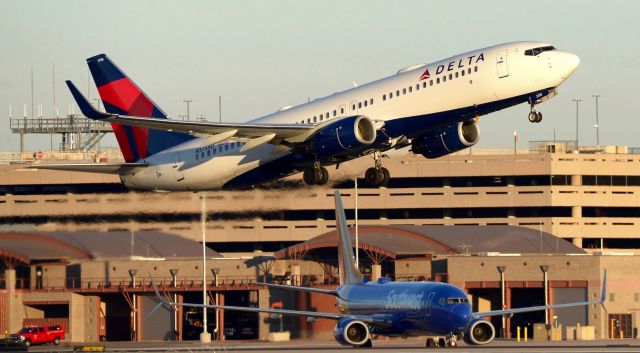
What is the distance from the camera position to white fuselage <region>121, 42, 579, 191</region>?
7000 cm

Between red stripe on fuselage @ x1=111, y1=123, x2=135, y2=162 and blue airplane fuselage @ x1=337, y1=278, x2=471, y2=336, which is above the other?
red stripe on fuselage @ x1=111, y1=123, x2=135, y2=162

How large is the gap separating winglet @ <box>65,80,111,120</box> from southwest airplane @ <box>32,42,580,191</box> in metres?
0.07

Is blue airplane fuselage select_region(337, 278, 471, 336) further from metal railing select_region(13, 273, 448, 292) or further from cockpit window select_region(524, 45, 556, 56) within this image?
metal railing select_region(13, 273, 448, 292)

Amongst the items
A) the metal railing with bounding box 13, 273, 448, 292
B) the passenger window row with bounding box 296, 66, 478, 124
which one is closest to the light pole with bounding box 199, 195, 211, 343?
the metal railing with bounding box 13, 273, 448, 292

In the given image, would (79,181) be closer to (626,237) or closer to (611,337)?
(626,237)

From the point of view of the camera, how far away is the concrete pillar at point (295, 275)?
120250 mm

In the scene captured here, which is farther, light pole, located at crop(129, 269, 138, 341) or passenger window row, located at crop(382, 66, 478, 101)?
light pole, located at crop(129, 269, 138, 341)

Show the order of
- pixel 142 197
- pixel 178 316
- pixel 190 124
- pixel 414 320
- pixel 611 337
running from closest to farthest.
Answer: pixel 190 124, pixel 414 320, pixel 142 197, pixel 611 337, pixel 178 316

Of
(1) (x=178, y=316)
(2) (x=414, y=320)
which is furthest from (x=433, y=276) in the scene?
(2) (x=414, y=320)

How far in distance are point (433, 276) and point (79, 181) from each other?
68.6 m

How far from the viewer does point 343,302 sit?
84.1 metres

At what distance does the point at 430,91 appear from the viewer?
70938 millimetres

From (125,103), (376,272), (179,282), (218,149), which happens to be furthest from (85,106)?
(376,272)

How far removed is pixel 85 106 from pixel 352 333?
19.9 m
